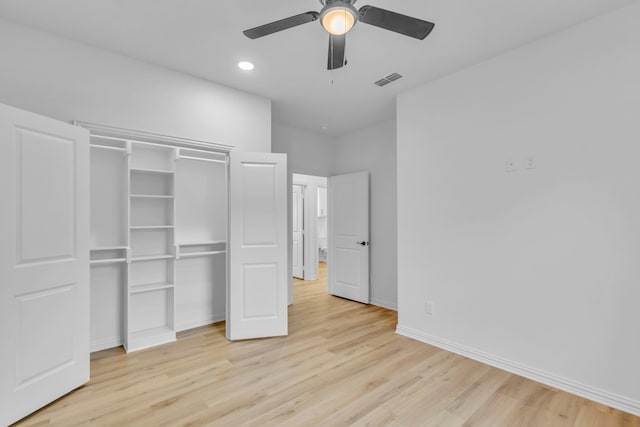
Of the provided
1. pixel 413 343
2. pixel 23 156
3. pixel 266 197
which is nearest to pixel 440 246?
pixel 413 343

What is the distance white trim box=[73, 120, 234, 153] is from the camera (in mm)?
2773

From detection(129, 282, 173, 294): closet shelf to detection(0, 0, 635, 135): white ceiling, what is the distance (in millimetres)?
2302

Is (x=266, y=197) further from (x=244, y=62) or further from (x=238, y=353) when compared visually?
(x=238, y=353)

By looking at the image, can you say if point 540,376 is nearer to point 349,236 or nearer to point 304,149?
point 349,236

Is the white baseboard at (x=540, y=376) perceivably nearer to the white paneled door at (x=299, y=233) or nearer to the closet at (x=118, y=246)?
the closet at (x=118, y=246)

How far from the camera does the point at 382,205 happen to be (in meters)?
4.70

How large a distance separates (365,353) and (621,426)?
1840 mm

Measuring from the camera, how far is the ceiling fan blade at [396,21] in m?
1.63

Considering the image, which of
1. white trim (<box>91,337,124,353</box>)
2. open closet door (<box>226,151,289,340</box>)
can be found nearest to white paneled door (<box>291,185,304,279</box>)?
open closet door (<box>226,151,289,340</box>)

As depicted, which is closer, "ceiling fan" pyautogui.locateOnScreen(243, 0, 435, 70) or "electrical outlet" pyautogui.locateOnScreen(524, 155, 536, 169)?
"ceiling fan" pyautogui.locateOnScreen(243, 0, 435, 70)

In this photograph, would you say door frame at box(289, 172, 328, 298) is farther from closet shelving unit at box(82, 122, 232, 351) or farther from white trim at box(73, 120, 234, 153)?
white trim at box(73, 120, 234, 153)

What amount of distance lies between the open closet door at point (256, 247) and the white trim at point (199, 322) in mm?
557

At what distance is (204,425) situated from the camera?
1922 mm

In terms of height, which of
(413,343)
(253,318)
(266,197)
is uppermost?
(266,197)
